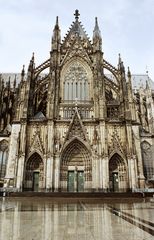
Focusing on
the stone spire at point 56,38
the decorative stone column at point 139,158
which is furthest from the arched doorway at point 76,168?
the stone spire at point 56,38

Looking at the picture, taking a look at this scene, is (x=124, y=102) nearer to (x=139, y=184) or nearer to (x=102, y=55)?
(x=102, y=55)

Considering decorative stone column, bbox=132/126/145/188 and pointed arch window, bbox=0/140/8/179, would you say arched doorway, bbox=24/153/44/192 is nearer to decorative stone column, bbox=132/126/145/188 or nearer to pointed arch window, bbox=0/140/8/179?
pointed arch window, bbox=0/140/8/179

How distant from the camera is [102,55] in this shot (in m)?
28.1

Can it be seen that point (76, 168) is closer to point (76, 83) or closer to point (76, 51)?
point (76, 83)

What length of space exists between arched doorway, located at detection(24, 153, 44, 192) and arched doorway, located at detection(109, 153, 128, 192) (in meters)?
7.37

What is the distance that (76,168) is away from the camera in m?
23.8

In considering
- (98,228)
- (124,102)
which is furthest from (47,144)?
(98,228)

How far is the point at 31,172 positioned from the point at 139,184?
11.2m

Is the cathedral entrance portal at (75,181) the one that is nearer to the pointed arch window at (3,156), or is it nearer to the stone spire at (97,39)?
the pointed arch window at (3,156)

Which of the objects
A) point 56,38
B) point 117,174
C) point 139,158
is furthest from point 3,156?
point 56,38

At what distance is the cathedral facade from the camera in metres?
22.4

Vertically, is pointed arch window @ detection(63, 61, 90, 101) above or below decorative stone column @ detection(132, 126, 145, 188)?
above

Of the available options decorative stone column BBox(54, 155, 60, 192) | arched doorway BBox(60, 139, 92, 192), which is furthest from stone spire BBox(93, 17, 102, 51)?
decorative stone column BBox(54, 155, 60, 192)

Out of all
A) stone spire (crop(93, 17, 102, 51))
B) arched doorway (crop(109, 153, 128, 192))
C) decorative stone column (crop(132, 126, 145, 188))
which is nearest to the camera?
decorative stone column (crop(132, 126, 145, 188))
